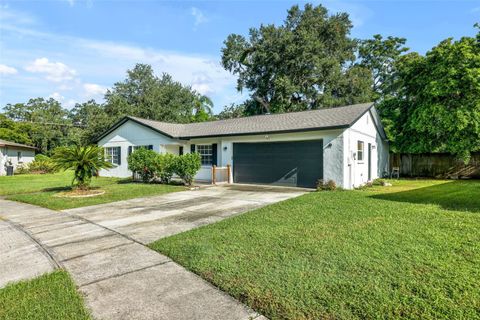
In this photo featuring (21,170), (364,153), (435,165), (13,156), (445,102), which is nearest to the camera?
(364,153)

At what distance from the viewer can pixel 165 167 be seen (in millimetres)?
14438

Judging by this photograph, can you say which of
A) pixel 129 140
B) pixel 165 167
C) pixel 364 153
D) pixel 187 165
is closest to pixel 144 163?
pixel 165 167

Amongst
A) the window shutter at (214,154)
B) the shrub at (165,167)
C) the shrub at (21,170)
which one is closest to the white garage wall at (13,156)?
the shrub at (21,170)

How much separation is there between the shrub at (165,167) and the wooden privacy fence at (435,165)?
637 inches

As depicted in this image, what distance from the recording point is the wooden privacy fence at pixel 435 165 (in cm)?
1736

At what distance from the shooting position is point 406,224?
18.9 feet

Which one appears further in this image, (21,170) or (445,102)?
(21,170)

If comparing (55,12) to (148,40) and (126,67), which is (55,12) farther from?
(126,67)

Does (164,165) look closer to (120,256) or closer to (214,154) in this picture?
(214,154)

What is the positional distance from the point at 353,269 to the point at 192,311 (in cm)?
219

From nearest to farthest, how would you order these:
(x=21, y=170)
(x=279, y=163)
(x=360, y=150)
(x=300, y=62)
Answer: (x=279, y=163)
(x=360, y=150)
(x=21, y=170)
(x=300, y=62)

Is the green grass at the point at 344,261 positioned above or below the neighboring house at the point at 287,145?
below

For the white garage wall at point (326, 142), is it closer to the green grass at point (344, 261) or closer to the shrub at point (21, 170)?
the green grass at point (344, 261)

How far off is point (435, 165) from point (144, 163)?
19173 mm
